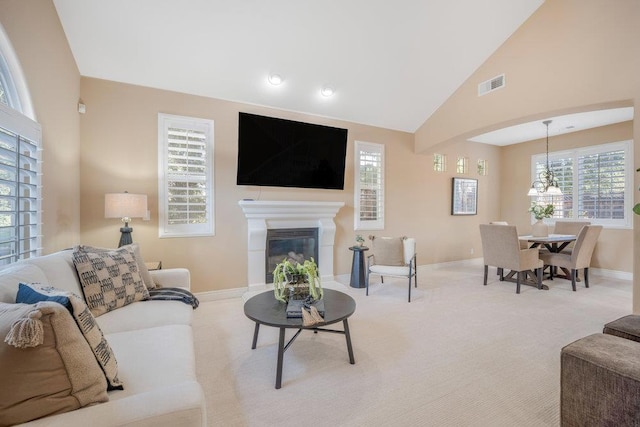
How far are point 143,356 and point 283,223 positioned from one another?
283 centimetres

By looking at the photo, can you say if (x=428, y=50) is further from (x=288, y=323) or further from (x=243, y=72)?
(x=288, y=323)

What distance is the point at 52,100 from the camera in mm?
2549

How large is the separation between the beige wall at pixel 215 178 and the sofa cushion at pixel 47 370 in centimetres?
270

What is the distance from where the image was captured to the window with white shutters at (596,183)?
5.05m

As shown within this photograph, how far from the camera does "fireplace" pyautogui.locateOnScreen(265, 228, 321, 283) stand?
13.9ft

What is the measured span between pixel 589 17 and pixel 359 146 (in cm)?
305

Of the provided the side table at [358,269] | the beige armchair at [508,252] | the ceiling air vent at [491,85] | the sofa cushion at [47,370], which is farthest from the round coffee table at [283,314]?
the ceiling air vent at [491,85]

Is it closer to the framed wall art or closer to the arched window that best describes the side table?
the framed wall art

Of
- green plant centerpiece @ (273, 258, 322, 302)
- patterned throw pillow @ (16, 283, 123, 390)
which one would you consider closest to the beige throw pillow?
green plant centerpiece @ (273, 258, 322, 302)

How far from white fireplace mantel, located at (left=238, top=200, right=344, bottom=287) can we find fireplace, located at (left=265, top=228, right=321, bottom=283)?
0.09 metres

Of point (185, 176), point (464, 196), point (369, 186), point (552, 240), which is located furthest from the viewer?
point (464, 196)

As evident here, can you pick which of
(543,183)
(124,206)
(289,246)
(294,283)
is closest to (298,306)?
(294,283)

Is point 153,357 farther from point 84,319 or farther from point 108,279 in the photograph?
point 108,279

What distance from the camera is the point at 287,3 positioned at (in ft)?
9.73
